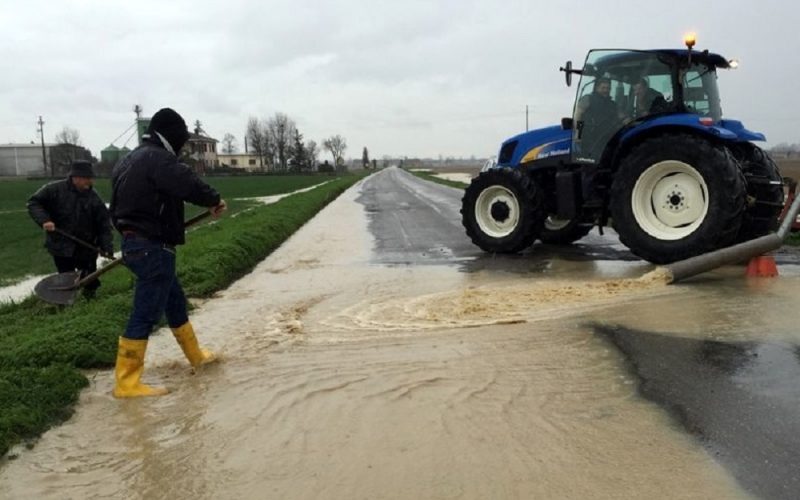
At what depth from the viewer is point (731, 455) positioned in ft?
10.6

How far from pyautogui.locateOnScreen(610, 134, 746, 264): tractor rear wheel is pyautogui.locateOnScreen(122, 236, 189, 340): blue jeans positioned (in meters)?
5.85

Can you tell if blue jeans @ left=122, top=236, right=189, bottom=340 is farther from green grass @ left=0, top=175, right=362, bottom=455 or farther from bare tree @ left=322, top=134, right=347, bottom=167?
bare tree @ left=322, top=134, right=347, bottom=167

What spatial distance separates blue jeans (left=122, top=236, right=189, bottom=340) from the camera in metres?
4.63

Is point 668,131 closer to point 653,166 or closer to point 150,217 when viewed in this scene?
point 653,166

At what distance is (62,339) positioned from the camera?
5.47 meters

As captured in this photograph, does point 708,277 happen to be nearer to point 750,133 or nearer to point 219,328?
point 750,133

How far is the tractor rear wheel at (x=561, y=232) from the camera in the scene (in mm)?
11398

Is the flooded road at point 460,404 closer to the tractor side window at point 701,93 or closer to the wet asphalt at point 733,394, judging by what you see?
the wet asphalt at point 733,394

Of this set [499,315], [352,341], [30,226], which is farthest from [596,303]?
[30,226]

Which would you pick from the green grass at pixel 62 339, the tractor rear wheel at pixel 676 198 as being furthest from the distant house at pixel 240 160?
the tractor rear wheel at pixel 676 198

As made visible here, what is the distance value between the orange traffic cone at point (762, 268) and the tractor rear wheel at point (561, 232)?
3.83m

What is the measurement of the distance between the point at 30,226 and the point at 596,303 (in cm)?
1865

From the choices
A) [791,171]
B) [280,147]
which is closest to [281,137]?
[280,147]

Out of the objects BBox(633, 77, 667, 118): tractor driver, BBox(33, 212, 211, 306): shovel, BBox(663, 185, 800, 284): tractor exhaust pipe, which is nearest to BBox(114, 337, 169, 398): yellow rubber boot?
BBox(33, 212, 211, 306): shovel
